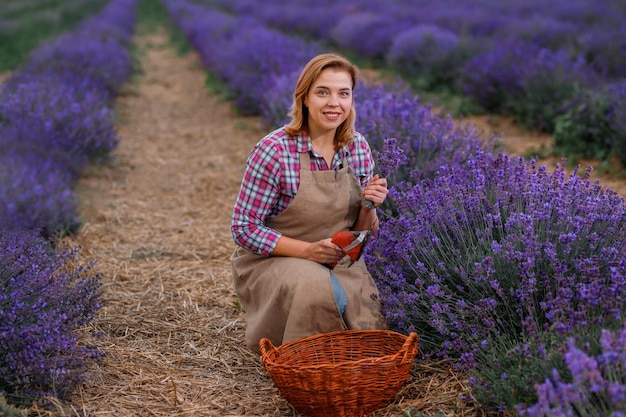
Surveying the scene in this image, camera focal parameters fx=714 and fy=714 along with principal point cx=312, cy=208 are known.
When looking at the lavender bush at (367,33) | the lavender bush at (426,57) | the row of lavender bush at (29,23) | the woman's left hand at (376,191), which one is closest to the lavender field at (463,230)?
the woman's left hand at (376,191)

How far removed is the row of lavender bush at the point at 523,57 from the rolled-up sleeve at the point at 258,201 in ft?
11.9

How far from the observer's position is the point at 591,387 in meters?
1.71

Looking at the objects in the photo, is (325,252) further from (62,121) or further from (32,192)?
(62,121)

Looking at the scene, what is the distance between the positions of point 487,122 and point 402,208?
4916mm

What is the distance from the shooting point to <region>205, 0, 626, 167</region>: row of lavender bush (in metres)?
5.98

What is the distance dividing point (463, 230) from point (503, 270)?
1.22 ft

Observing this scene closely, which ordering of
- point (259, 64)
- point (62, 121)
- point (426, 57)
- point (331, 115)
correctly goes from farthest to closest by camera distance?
1. point (426, 57)
2. point (259, 64)
3. point (62, 121)
4. point (331, 115)

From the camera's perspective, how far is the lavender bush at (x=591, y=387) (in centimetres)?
167

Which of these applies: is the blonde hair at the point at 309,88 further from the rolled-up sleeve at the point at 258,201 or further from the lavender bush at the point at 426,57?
the lavender bush at the point at 426,57

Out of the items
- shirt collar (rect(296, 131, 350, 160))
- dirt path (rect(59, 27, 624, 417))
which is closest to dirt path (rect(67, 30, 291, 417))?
dirt path (rect(59, 27, 624, 417))

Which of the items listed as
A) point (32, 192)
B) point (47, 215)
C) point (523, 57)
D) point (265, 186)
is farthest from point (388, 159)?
point (523, 57)

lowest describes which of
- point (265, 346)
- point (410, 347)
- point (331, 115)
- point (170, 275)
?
point (170, 275)

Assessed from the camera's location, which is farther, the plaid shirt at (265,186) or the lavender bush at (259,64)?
the lavender bush at (259,64)

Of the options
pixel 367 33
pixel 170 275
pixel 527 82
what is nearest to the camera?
pixel 170 275
